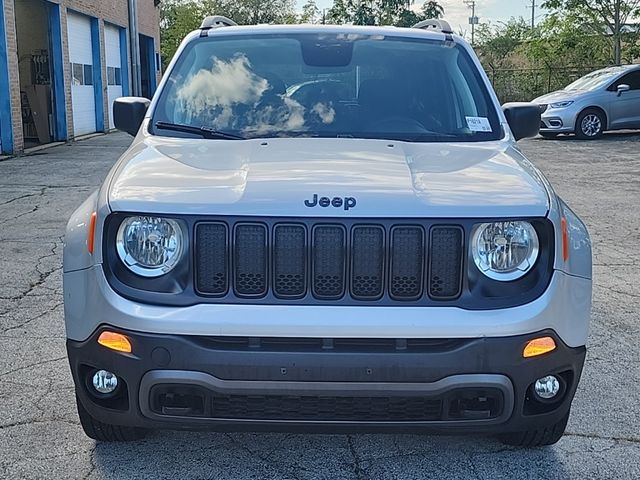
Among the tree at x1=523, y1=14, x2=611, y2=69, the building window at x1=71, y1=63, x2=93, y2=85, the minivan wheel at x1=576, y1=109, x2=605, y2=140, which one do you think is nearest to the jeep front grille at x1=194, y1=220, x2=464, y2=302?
the minivan wheel at x1=576, y1=109, x2=605, y2=140

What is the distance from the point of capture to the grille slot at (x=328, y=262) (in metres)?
2.81

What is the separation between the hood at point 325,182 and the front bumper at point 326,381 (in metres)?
0.45

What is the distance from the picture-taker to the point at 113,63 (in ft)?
80.7

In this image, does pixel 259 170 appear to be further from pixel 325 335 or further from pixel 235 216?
pixel 325 335

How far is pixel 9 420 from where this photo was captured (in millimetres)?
3672

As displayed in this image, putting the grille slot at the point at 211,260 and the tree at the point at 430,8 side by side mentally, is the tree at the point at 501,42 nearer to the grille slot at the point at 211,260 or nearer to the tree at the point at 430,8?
the tree at the point at 430,8

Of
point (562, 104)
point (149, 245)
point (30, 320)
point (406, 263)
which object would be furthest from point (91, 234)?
point (562, 104)

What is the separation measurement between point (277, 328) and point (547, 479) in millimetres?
1298

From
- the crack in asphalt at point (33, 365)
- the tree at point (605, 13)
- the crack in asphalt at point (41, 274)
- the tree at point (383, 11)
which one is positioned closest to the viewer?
the crack in asphalt at point (33, 365)

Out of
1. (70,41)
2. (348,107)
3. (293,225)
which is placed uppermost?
(70,41)

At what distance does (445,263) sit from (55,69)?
58.9 feet

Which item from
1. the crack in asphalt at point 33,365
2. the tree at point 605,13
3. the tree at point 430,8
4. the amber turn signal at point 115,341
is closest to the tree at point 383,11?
the tree at point 430,8

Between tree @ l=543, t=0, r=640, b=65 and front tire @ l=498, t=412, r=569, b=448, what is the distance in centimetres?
2546

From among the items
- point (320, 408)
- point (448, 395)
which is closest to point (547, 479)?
point (448, 395)
